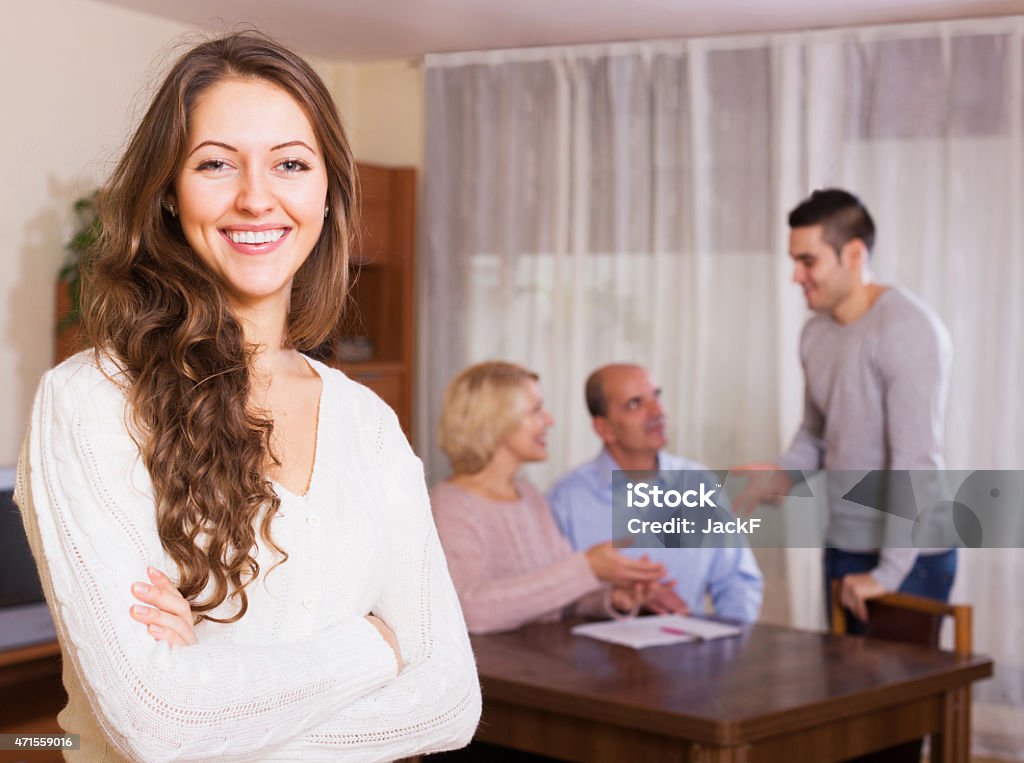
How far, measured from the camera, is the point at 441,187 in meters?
5.27

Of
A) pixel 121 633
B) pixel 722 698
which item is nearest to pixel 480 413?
pixel 722 698

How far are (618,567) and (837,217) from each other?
1927 millimetres

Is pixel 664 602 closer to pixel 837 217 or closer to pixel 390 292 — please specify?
pixel 837 217

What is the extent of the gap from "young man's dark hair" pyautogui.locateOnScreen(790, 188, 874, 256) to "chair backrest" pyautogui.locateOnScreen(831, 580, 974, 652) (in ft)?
4.66

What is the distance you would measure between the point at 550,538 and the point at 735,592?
56 cm

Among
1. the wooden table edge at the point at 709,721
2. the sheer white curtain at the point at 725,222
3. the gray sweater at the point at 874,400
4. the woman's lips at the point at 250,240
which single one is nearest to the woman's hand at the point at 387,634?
the woman's lips at the point at 250,240

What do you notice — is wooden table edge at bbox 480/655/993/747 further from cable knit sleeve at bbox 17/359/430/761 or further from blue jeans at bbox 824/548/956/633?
blue jeans at bbox 824/548/956/633

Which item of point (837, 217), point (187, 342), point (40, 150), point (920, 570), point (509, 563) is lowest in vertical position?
point (920, 570)

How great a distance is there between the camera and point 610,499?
12.0ft

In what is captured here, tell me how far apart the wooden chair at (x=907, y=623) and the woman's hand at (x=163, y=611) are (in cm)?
203

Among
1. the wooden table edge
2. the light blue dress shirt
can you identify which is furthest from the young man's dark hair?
the wooden table edge

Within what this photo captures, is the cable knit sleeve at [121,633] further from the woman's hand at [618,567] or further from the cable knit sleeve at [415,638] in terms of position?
the woman's hand at [618,567]

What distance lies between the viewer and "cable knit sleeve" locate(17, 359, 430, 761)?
1087mm

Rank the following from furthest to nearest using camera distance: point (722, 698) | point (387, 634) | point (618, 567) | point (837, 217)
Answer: point (837, 217), point (618, 567), point (722, 698), point (387, 634)
